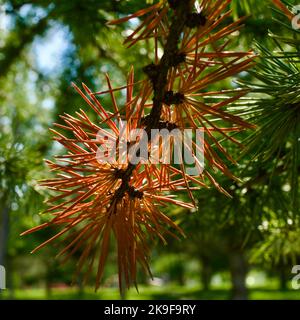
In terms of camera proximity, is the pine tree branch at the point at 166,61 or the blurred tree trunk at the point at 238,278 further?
the blurred tree trunk at the point at 238,278

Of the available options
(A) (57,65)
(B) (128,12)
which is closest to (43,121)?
(A) (57,65)

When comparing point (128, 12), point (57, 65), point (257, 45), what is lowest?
point (257, 45)

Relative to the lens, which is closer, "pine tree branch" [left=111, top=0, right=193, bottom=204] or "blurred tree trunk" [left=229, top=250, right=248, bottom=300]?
"pine tree branch" [left=111, top=0, right=193, bottom=204]

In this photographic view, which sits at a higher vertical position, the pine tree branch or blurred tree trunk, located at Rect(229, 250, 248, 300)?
the pine tree branch

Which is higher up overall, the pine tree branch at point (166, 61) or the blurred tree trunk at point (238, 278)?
the pine tree branch at point (166, 61)

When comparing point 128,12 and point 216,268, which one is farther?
point 216,268

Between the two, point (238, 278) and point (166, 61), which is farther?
point (238, 278)

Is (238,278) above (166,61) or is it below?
below

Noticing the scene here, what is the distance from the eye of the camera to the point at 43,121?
2.88 metres

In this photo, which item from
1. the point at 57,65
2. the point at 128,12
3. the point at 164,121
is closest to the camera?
the point at 164,121

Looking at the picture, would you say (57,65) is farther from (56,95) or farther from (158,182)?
(158,182)
